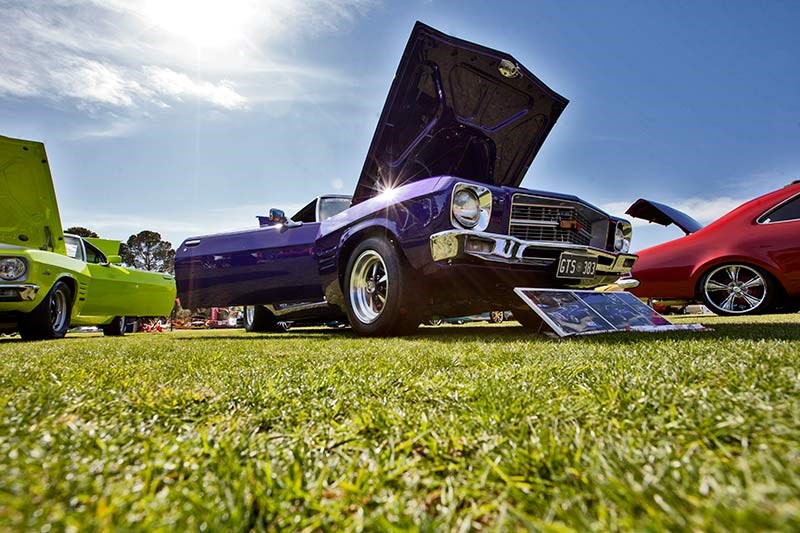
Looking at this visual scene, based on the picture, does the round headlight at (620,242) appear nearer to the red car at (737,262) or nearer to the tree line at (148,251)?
the red car at (737,262)

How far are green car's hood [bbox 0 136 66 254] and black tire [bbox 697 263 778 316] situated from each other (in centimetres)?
786

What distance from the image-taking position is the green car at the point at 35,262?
4.85 meters

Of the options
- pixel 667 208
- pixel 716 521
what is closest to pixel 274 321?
pixel 667 208

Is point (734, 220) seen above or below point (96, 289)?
above

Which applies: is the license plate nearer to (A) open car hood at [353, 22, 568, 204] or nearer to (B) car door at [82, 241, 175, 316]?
(A) open car hood at [353, 22, 568, 204]

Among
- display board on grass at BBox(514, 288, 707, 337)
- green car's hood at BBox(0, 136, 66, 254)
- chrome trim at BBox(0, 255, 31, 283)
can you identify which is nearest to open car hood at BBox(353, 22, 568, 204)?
display board on grass at BBox(514, 288, 707, 337)

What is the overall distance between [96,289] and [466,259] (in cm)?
623

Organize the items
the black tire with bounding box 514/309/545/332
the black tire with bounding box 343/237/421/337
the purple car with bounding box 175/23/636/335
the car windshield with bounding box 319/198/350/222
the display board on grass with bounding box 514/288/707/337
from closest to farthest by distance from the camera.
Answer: the display board on grass with bounding box 514/288/707/337
the purple car with bounding box 175/23/636/335
the black tire with bounding box 343/237/421/337
the black tire with bounding box 514/309/545/332
the car windshield with bounding box 319/198/350/222

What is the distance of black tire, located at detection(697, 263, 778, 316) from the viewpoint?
4.77m

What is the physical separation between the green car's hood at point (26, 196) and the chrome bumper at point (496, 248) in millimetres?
5205

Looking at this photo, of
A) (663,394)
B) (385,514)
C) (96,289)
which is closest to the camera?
(385,514)

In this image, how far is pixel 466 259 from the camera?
308 cm

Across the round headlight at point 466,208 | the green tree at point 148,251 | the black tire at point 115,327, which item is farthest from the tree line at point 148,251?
the round headlight at point 466,208

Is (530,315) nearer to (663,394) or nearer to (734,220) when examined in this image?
(734,220)
